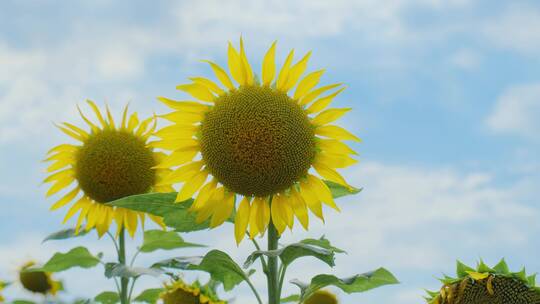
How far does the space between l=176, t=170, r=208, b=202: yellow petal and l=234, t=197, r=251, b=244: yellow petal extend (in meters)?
0.29

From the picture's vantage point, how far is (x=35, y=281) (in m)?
8.34

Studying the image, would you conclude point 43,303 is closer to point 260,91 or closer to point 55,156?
point 55,156

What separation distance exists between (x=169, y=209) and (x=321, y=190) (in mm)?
903

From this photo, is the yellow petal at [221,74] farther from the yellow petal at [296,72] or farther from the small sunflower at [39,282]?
the small sunflower at [39,282]

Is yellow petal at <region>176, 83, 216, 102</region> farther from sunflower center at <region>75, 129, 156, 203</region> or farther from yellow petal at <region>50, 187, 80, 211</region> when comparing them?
yellow petal at <region>50, 187, 80, 211</region>

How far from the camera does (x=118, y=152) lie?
19.9 feet

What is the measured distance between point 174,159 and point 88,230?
2.27m

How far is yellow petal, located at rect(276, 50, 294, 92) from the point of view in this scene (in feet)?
13.7

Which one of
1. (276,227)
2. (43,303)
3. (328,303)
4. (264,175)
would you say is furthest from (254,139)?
(43,303)

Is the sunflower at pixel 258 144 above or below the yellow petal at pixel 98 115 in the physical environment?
below

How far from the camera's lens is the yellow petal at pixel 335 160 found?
13.6ft

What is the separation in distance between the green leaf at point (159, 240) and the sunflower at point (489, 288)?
8.26 ft

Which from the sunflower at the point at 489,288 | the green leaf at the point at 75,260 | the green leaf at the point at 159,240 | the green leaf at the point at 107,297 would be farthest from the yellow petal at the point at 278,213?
the green leaf at the point at 107,297

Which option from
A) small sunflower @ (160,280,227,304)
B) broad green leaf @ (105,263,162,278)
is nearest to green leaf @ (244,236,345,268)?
broad green leaf @ (105,263,162,278)
